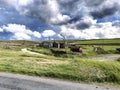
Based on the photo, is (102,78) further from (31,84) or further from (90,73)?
(31,84)

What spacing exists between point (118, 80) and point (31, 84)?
5.36 metres

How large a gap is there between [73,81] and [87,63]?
369 cm

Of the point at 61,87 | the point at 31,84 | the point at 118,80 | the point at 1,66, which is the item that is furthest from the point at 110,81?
the point at 1,66

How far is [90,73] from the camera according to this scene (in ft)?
48.1

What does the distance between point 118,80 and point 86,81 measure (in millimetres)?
1996

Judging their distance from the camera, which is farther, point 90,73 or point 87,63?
point 87,63

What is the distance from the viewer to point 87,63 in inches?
669

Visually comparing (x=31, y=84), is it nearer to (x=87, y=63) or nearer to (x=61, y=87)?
(x=61, y=87)

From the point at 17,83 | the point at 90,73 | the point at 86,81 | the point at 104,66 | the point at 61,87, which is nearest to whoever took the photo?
the point at 61,87

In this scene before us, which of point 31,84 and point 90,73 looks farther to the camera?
point 90,73

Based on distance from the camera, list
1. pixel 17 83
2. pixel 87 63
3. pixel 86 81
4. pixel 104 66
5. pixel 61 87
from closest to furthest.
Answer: pixel 61 87 → pixel 17 83 → pixel 86 81 → pixel 104 66 → pixel 87 63

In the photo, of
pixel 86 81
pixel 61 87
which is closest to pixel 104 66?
pixel 86 81

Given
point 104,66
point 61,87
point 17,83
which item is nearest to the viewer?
point 61,87

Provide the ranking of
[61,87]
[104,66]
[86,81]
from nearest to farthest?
[61,87], [86,81], [104,66]
